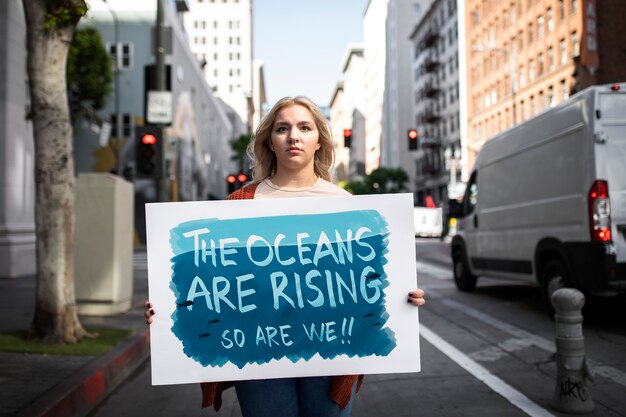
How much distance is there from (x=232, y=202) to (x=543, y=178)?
708 centimetres

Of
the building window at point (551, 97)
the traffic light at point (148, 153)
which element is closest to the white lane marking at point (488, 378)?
the traffic light at point (148, 153)

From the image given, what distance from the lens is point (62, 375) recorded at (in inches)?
215

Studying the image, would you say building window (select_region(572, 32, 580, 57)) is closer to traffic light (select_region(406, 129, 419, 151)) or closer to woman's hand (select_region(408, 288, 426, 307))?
traffic light (select_region(406, 129, 419, 151))

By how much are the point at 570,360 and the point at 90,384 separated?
370 cm

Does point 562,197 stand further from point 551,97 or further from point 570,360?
point 551,97

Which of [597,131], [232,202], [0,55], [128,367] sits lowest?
[128,367]

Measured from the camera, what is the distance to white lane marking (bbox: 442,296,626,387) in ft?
18.9

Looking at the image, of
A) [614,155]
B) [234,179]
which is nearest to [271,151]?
[614,155]

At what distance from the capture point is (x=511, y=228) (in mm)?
10055

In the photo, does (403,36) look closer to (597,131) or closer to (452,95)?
(452,95)

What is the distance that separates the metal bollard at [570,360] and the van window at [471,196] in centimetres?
704

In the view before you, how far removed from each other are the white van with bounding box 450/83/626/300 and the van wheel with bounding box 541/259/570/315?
0.04ft

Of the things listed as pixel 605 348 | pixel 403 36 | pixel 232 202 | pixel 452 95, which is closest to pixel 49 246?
pixel 232 202

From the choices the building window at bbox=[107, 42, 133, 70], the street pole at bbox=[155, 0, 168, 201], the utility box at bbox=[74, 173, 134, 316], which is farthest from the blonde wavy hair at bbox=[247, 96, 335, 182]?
the building window at bbox=[107, 42, 133, 70]
